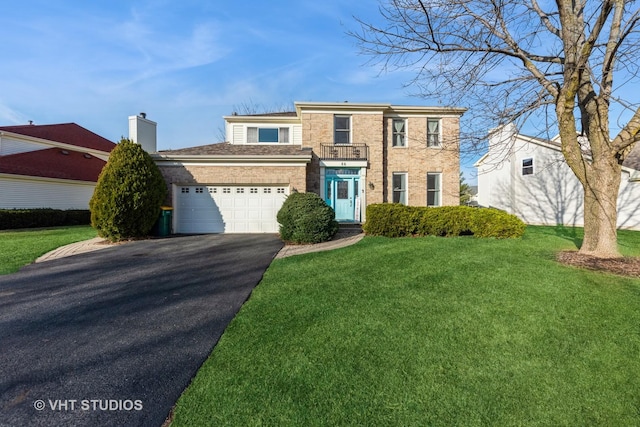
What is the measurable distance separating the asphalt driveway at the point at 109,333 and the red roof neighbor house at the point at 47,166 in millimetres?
12169

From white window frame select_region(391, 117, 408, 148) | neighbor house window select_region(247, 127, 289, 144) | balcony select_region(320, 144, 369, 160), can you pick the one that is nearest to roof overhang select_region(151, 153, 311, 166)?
balcony select_region(320, 144, 369, 160)

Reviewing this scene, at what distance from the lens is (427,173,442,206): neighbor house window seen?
50.2ft

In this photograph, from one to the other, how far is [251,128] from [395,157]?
24.7 feet

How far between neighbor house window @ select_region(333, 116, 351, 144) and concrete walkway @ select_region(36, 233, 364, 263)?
5771 millimetres

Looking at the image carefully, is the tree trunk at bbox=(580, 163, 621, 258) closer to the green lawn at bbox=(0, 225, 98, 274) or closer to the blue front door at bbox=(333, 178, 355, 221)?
the blue front door at bbox=(333, 178, 355, 221)

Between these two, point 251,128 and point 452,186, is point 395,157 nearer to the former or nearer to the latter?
point 452,186

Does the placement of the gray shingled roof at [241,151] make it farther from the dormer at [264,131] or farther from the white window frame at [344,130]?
the white window frame at [344,130]

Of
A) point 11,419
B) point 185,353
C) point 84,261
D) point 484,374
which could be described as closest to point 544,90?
point 484,374

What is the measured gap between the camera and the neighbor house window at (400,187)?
601 inches

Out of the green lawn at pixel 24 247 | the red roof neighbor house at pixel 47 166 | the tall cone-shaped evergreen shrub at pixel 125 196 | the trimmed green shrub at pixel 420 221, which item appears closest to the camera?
the green lawn at pixel 24 247

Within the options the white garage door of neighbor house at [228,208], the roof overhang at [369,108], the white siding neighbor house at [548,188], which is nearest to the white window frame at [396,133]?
the roof overhang at [369,108]

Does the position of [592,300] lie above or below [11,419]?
above

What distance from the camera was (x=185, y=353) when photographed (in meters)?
3.31

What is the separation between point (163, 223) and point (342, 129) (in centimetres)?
901
